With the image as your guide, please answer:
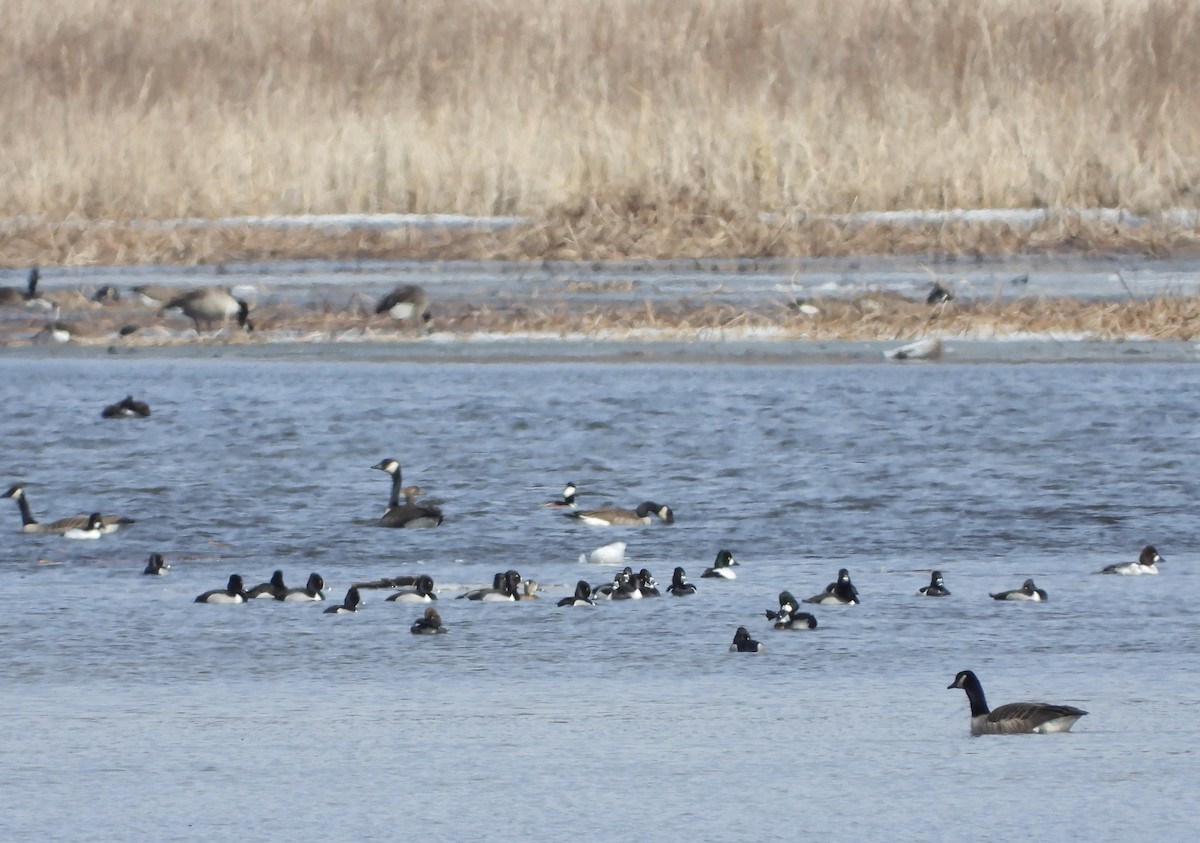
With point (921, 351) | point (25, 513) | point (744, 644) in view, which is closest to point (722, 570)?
point (744, 644)

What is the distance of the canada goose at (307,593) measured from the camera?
27.3 ft

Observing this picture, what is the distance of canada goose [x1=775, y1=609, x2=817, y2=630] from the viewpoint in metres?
7.73

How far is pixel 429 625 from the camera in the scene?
25.3 ft

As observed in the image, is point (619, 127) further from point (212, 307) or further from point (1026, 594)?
point (1026, 594)

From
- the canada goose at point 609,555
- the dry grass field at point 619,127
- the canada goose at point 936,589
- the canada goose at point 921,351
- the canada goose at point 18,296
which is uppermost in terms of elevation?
the dry grass field at point 619,127

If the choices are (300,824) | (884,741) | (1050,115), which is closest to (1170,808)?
(884,741)

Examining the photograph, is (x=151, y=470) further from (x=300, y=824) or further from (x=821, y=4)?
(x=821, y=4)

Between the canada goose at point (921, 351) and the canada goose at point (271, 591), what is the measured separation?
7.90 metres

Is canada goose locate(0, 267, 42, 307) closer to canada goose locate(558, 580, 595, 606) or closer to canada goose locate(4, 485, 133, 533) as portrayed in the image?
canada goose locate(4, 485, 133, 533)

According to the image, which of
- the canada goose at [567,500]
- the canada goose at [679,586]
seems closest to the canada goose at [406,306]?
the canada goose at [567,500]

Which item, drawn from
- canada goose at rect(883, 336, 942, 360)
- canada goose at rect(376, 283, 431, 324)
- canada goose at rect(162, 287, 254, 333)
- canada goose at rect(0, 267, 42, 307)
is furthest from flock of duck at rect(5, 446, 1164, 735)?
canada goose at rect(0, 267, 42, 307)

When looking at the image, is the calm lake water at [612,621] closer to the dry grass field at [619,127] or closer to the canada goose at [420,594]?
the canada goose at [420,594]

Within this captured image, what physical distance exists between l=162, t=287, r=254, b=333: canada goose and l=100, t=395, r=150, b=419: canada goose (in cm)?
372

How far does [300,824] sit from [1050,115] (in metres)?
18.1
